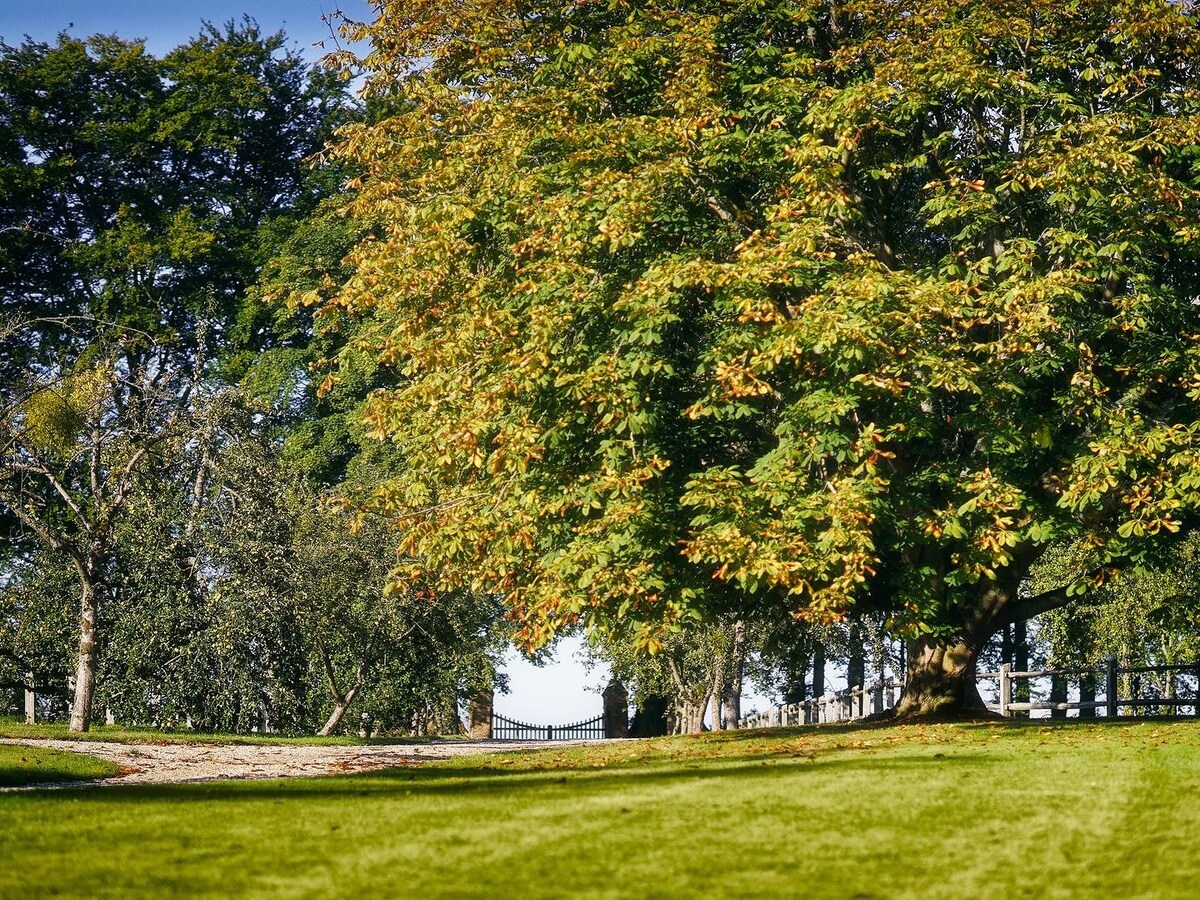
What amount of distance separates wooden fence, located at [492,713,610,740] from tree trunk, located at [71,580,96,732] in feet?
77.5

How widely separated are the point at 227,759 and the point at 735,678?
1947 centimetres

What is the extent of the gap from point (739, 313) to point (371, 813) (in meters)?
9.10

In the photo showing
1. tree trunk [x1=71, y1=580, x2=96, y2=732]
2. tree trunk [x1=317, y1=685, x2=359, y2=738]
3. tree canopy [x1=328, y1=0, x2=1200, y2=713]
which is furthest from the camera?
tree trunk [x1=317, y1=685, x2=359, y2=738]

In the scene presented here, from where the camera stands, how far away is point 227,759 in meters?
18.4

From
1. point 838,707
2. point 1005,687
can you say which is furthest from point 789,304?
point 838,707

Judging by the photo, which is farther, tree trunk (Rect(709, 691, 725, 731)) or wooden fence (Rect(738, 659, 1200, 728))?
tree trunk (Rect(709, 691, 725, 731))

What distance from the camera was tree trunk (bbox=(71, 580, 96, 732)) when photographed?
2373cm

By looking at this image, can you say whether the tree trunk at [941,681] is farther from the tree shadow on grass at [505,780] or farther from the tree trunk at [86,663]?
the tree trunk at [86,663]

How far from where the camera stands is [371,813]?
9.52 metres

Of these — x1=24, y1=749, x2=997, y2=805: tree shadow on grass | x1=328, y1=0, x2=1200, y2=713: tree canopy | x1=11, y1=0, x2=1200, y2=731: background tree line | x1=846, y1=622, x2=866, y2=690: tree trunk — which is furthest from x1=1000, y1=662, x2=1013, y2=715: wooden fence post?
x1=24, y1=749, x2=997, y2=805: tree shadow on grass

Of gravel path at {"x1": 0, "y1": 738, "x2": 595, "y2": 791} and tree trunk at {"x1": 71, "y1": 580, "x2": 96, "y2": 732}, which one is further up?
tree trunk at {"x1": 71, "y1": 580, "x2": 96, "y2": 732}

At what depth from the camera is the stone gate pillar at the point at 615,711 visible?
4556 centimetres

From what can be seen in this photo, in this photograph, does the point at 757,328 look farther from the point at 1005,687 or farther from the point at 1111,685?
the point at 1111,685

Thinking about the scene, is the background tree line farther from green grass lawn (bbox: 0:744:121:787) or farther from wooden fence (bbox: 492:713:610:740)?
wooden fence (bbox: 492:713:610:740)
